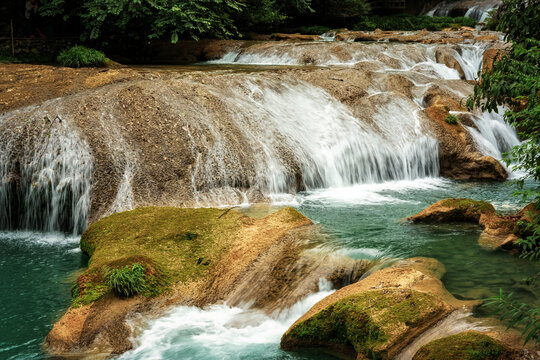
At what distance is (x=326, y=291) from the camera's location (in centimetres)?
634

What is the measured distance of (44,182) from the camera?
9602 mm

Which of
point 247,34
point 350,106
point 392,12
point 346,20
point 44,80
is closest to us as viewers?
point 44,80

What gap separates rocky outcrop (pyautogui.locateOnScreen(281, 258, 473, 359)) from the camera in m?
4.79

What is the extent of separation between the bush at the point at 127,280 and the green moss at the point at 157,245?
56mm

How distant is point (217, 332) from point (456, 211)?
4743 millimetres

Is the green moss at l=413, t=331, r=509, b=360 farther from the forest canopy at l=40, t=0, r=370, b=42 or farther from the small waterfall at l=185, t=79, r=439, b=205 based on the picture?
the forest canopy at l=40, t=0, r=370, b=42

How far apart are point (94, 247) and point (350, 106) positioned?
8.46 meters

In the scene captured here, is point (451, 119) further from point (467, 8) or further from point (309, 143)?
point (467, 8)

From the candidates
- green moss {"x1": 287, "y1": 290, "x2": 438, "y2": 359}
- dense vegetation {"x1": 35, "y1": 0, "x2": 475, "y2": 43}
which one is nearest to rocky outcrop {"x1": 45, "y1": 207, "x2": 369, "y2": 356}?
green moss {"x1": 287, "y1": 290, "x2": 438, "y2": 359}

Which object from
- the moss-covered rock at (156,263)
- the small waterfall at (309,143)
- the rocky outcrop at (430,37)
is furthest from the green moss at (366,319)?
the rocky outcrop at (430,37)

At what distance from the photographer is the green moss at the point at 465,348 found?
4.15 metres

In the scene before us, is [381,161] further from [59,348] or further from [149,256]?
[59,348]

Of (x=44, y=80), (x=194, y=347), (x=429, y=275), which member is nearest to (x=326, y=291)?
(x=429, y=275)

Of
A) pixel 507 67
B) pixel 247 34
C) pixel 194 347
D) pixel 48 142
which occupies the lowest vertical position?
pixel 194 347
